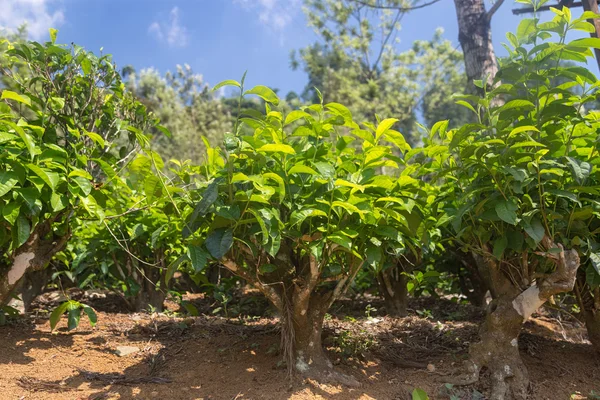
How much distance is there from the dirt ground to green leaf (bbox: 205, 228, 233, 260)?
757mm

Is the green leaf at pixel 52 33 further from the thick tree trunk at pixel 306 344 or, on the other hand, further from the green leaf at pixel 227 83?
the thick tree trunk at pixel 306 344

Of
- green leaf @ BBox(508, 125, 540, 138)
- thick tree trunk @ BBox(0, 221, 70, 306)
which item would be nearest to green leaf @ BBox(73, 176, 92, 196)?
thick tree trunk @ BBox(0, 221, 70, 306)

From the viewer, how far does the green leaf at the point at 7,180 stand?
2.04m

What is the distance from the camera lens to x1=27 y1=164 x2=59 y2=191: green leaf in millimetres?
2119

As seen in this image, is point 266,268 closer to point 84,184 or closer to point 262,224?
point 262,224

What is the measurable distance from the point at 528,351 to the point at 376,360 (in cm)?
96

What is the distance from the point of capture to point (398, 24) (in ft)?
67.8

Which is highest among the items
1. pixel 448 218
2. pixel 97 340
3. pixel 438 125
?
pixel 438 125

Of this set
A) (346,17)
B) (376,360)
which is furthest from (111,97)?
(346,17)

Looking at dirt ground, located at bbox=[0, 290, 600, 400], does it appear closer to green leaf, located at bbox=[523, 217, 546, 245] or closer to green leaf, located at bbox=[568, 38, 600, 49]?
green leaf, located at bbox=[523, 217, 546, 245]

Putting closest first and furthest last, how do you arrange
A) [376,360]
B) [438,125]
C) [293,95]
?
1. [438,125]
2. [376,360]
3. [293,95]

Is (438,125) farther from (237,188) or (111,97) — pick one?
(111,97)

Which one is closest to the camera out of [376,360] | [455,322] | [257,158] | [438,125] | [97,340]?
[257,158]

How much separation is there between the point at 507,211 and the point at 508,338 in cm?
82
